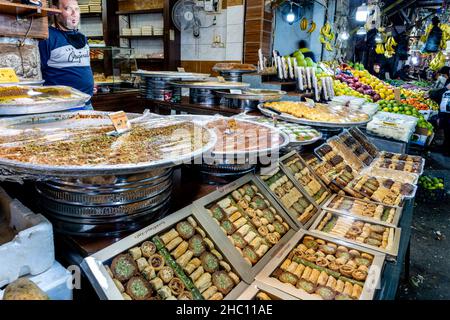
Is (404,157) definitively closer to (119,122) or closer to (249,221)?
(249,221)

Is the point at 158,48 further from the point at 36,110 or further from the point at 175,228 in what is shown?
the point at 175,228

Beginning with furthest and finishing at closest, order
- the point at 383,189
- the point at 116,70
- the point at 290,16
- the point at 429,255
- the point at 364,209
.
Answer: the point at 290,16 → the point at 116,70 → the point at 429,255 → the point at 383,189 → the point at 364,209

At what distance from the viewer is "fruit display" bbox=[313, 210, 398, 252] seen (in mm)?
1658

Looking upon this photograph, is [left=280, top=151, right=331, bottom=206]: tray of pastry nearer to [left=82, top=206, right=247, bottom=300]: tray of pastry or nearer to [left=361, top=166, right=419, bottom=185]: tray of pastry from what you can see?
[left=361, top=166, right=419, bottom=185]: tray of pastry

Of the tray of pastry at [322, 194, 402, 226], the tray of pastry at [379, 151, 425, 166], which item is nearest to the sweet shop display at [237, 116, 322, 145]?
the tray of pastry at [322, 194, 402, 226]

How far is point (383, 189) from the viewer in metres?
2.37

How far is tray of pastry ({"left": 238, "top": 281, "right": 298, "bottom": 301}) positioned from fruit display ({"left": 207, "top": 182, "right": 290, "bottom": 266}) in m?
0.12

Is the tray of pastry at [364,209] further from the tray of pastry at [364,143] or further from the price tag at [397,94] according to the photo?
the price tag at [397,94]

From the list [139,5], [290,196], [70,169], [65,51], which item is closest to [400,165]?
[290,196]

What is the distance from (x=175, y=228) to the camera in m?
1.28

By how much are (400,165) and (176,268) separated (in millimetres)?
2631

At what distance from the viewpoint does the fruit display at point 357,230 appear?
1.66 metres

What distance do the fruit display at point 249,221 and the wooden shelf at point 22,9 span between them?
179cm
